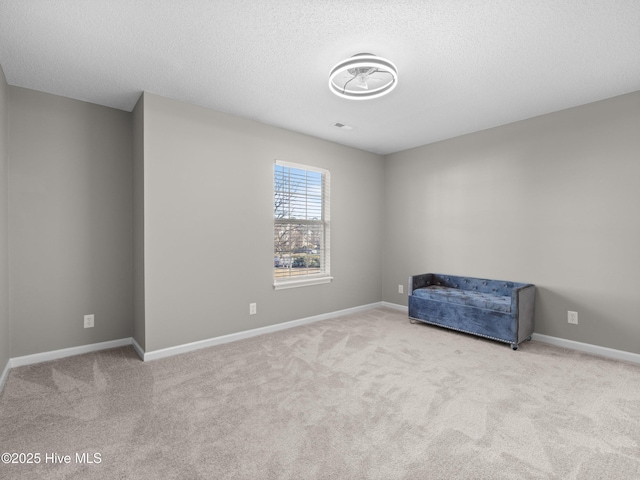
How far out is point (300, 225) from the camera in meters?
4.29

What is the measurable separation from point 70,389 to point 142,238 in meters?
1.32

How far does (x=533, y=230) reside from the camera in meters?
3.63

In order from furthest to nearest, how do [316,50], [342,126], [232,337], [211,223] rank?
[342,126] → [232,337] → [211,223] → [316,50]

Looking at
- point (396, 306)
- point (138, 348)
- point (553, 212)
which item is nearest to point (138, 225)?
point (138, 348)

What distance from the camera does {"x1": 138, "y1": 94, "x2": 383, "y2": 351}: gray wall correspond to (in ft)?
9.98

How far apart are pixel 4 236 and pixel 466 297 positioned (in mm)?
4556

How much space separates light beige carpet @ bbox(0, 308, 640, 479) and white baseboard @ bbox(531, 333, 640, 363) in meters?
0.20

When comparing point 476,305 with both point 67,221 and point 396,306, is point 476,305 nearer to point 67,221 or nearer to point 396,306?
point 396,306

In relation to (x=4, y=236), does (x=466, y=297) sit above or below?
below

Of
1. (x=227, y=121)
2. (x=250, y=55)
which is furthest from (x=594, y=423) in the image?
(x=227, y=121)

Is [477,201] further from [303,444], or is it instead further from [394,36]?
→ [303,444]

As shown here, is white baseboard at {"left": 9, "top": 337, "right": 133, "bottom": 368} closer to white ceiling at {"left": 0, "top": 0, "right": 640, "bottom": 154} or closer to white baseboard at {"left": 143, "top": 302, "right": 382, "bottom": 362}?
white baseboard at {"left": 143, "top": 302, "right": 382, "bottom": 362}

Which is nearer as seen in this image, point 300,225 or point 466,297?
point 466,297

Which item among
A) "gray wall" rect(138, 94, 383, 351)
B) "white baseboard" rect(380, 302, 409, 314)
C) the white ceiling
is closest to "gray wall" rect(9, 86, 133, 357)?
the white ceiling
